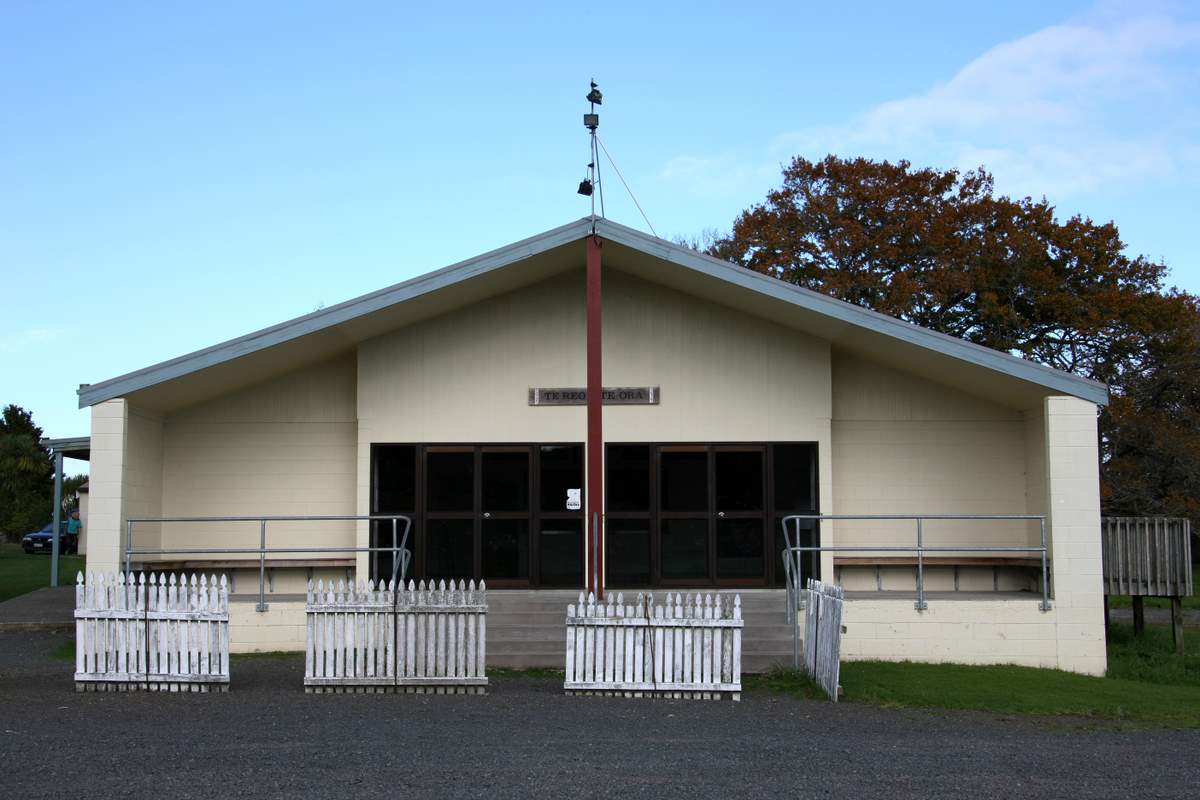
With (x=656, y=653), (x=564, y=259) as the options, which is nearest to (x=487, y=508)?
(x=564, y=259)

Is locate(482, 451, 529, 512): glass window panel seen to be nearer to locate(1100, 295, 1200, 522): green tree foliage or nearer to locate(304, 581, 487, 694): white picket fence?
locate(304, 581, 487, 694): white picket fence

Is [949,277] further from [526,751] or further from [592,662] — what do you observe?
[526,751]

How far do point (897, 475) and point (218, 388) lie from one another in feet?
30.7

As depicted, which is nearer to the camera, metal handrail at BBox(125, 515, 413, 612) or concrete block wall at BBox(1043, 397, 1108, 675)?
concrete block wall at BBox(1043, 397, 1108, 675)

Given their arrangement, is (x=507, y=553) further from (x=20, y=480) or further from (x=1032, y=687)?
(x=20, y=480)

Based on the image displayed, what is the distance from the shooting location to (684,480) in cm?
1708

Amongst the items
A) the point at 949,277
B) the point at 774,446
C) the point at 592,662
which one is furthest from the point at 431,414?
the point at 949,277

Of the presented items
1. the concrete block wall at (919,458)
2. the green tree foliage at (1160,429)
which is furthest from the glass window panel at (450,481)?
the green tree foliage at (1160,429)

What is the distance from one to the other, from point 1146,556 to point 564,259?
837 centimetres

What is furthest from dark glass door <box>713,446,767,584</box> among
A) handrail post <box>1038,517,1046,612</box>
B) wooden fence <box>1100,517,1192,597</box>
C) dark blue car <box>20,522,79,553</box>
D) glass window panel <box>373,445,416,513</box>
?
dark blue car <box>20,522,79,553</box>

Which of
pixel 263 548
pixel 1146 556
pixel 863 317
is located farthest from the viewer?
pixel 1146 556

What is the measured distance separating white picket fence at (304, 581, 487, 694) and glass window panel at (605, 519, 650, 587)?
5347mm

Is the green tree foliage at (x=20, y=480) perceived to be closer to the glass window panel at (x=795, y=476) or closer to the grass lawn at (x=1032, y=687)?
the glass window panel at (x=795, y=476)

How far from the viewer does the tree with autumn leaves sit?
26594 millimetres
